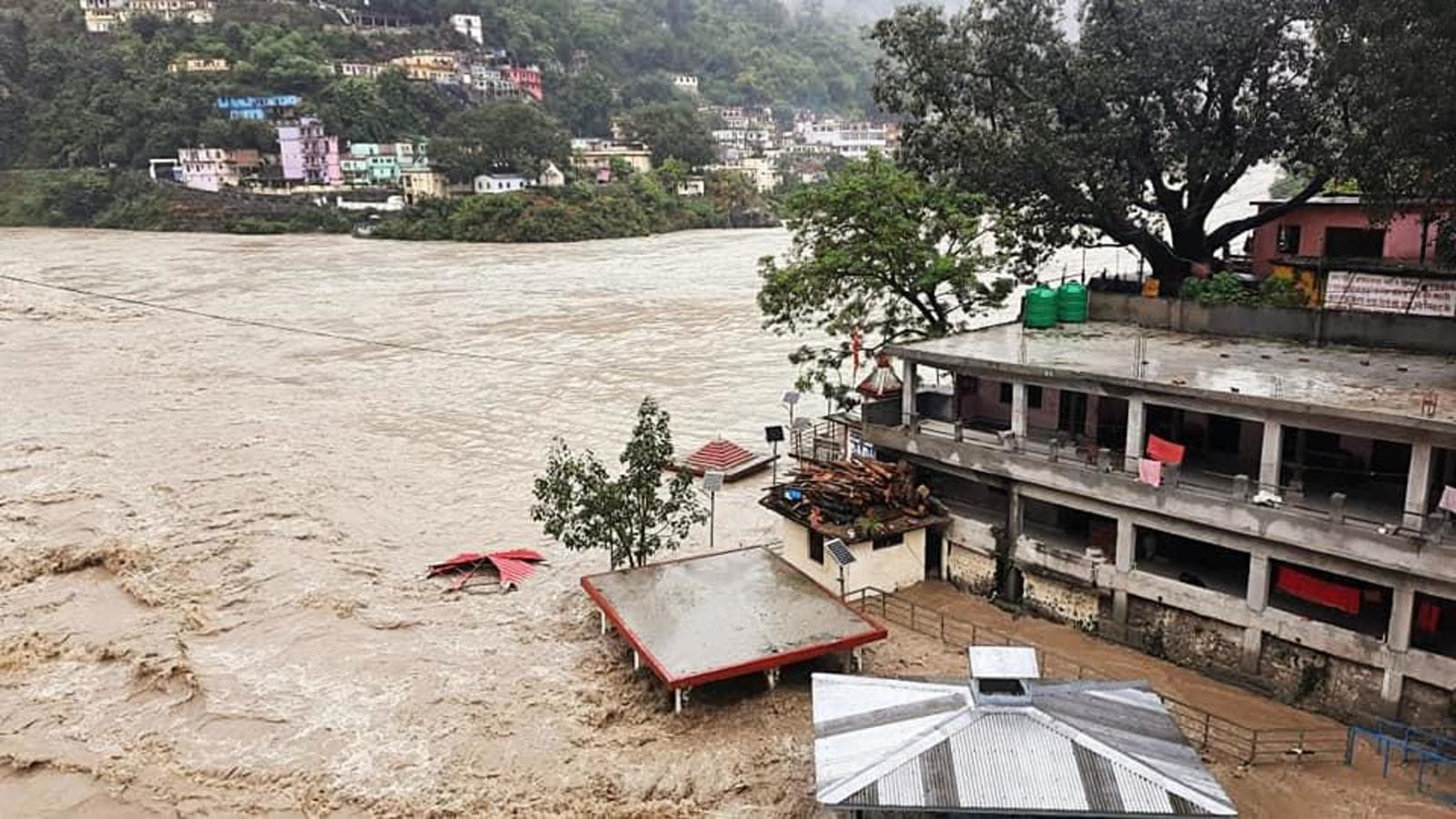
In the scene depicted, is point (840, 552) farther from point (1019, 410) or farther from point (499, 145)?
point (499, 145)

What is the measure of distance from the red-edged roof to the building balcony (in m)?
7.33

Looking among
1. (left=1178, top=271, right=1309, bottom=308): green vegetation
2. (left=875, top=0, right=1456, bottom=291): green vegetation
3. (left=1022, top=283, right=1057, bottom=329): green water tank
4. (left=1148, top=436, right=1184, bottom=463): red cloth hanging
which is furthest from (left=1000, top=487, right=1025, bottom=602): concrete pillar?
(left=875, top=0, right=1456, bottom=291): green vegetation

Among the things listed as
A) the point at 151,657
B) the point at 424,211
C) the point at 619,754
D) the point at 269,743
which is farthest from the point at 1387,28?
the point at 424,211

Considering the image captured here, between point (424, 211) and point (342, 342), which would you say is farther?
point (424, 211)

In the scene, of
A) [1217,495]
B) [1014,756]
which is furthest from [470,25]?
[1014,756]

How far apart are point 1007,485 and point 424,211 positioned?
230 feet

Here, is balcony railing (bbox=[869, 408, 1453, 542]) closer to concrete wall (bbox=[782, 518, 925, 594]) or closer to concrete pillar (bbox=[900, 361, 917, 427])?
concrete pillar (bbox=[900, 361, 917, 427])

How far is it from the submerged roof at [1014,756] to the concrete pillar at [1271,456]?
3.91 metres

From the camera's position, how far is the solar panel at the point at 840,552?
16212 millimetres

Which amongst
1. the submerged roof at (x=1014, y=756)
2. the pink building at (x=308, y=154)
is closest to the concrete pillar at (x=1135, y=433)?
the submerged roof at (x=1014, y=756)

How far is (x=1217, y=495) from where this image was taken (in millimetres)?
13922

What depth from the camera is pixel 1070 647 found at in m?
15.4

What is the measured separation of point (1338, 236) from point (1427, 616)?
9.93m

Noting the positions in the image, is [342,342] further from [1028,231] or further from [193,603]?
[1028,231]
